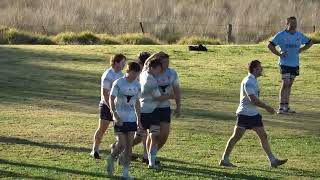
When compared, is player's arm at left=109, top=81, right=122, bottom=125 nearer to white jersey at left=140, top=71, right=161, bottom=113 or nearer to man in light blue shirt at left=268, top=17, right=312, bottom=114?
white jersey at left=140, top=71, right=161, bottom=113

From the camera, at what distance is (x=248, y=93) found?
37.2 ft

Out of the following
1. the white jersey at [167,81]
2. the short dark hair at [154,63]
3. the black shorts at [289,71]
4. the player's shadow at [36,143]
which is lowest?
the player's shadow at [36,143]

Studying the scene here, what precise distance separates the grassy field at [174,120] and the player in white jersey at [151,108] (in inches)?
11.9

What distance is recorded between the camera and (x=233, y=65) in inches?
1033

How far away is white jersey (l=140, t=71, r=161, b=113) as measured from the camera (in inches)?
439

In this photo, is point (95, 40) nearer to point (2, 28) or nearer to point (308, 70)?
point (2, 28)

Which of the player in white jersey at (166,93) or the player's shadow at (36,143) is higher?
the player in white jersey at (166,93)

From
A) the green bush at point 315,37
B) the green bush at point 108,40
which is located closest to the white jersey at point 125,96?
the green bush at point 315,37

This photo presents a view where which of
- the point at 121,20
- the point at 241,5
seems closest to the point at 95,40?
the point at 121,20

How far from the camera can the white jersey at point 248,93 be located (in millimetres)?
11328

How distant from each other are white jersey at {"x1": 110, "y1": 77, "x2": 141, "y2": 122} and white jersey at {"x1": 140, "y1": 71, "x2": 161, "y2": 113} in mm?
706

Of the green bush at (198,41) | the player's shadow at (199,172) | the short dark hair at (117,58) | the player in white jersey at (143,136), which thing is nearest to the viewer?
the player's shadow at (199,172)

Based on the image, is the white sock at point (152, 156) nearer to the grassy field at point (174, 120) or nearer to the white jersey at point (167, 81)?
the grassy field at point (174, 120)

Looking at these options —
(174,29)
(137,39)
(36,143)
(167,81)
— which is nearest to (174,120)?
(36,143)
